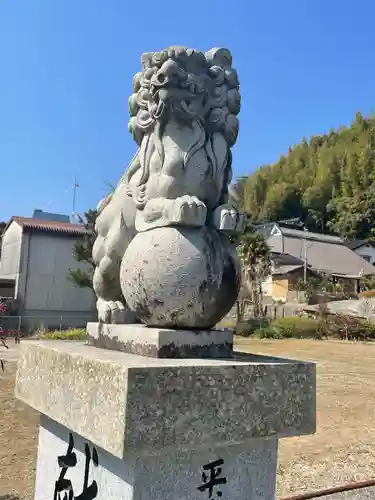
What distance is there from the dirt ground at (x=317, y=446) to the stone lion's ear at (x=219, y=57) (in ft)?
12.5

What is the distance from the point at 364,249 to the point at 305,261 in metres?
13.6

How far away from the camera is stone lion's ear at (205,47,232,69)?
90.0 inches

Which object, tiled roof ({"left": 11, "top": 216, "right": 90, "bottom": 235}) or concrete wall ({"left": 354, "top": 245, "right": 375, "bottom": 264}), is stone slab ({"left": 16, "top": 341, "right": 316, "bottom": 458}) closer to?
tiled roof ({"left": 11, "top": 216, "right": 90, "bottom": 235})

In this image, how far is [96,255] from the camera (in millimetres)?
2543

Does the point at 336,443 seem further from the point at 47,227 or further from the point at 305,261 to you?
the point at 305,261

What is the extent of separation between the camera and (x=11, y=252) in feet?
73.3

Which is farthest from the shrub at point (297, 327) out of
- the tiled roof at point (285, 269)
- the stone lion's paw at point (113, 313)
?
the stone lion's paw at point (113, 313)

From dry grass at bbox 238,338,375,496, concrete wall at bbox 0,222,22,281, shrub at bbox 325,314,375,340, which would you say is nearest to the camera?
dry grass at bbox 238,338,375,496

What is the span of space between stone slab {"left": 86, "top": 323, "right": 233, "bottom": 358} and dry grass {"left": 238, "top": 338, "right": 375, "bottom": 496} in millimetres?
3033

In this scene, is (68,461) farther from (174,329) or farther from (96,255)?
(96,255)

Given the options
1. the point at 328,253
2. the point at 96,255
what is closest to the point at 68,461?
the point at 96,255

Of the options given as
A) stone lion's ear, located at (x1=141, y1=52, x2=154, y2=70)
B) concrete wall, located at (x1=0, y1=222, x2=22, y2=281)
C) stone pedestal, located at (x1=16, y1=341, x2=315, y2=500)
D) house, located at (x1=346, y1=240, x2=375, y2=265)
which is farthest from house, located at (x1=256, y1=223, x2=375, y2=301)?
stone pedestal, located at (x1=16, y1=341, x2=315, y2=500)

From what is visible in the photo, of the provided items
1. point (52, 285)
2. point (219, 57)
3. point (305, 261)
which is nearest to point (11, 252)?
point (52, 285)

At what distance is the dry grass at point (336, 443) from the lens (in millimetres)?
4805
